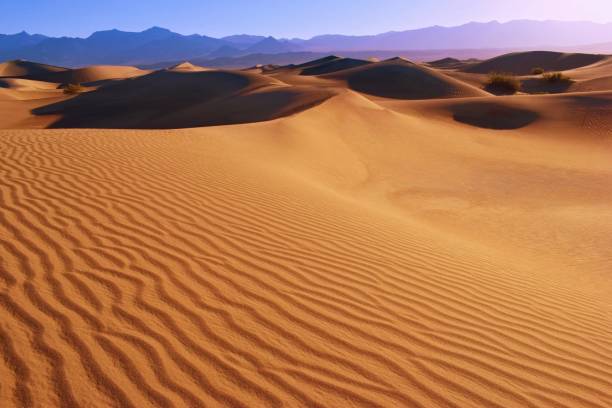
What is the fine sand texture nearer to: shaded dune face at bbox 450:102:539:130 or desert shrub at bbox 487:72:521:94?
shaded dune face at bbox 450:102:539:130

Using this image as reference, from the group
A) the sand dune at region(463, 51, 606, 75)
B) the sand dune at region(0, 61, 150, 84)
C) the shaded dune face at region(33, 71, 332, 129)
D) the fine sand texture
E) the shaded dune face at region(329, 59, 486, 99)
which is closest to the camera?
the fine sand texture

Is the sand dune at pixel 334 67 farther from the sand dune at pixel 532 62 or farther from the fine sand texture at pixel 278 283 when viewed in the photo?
the fine sand texture at pixel 278 283

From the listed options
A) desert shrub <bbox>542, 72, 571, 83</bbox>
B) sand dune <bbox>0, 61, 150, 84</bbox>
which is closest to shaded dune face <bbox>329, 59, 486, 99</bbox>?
desert shrub <bbox>542, 72, 571, 83</bbox>

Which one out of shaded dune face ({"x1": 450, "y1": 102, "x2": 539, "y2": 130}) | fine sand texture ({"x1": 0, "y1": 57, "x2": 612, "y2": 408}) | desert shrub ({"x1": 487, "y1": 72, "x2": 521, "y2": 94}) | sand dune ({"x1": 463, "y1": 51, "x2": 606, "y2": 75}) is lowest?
fine sand texture ({"x1": 0, "y1": 57, "x2": 612, "y2": 408})

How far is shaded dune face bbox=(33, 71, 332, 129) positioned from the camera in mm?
19562

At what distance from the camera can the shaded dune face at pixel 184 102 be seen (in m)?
19.6

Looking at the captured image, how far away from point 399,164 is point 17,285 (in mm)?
9997

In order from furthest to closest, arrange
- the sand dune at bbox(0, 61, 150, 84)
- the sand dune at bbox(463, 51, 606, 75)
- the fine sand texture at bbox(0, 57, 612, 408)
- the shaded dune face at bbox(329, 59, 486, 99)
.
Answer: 1. the sand dune at bbox(0, 61, 150, 84)
2. the sand dune at bbox(463, 51, 606, 75)
3. the shaded dune face at bbox(329, 59, 486, 99)
4. the fine sand texture at bbox(0, 57, 612, 408)

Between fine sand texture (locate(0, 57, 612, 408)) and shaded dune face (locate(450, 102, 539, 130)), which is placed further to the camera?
shaded dune face (locate(450, 102, 539, 130))

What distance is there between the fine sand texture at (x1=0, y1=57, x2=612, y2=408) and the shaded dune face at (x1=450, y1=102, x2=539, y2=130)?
27.7ft

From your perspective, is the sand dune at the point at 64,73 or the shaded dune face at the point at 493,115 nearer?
the shaded dune face at the point at 493,115

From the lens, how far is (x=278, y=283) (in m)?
3.58

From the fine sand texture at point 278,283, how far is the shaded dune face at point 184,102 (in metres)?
9.70

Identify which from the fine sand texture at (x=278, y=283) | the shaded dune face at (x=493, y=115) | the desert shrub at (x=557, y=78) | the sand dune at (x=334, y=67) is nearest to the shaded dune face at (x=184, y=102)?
the shaded dune face at (x=493, y=115)
